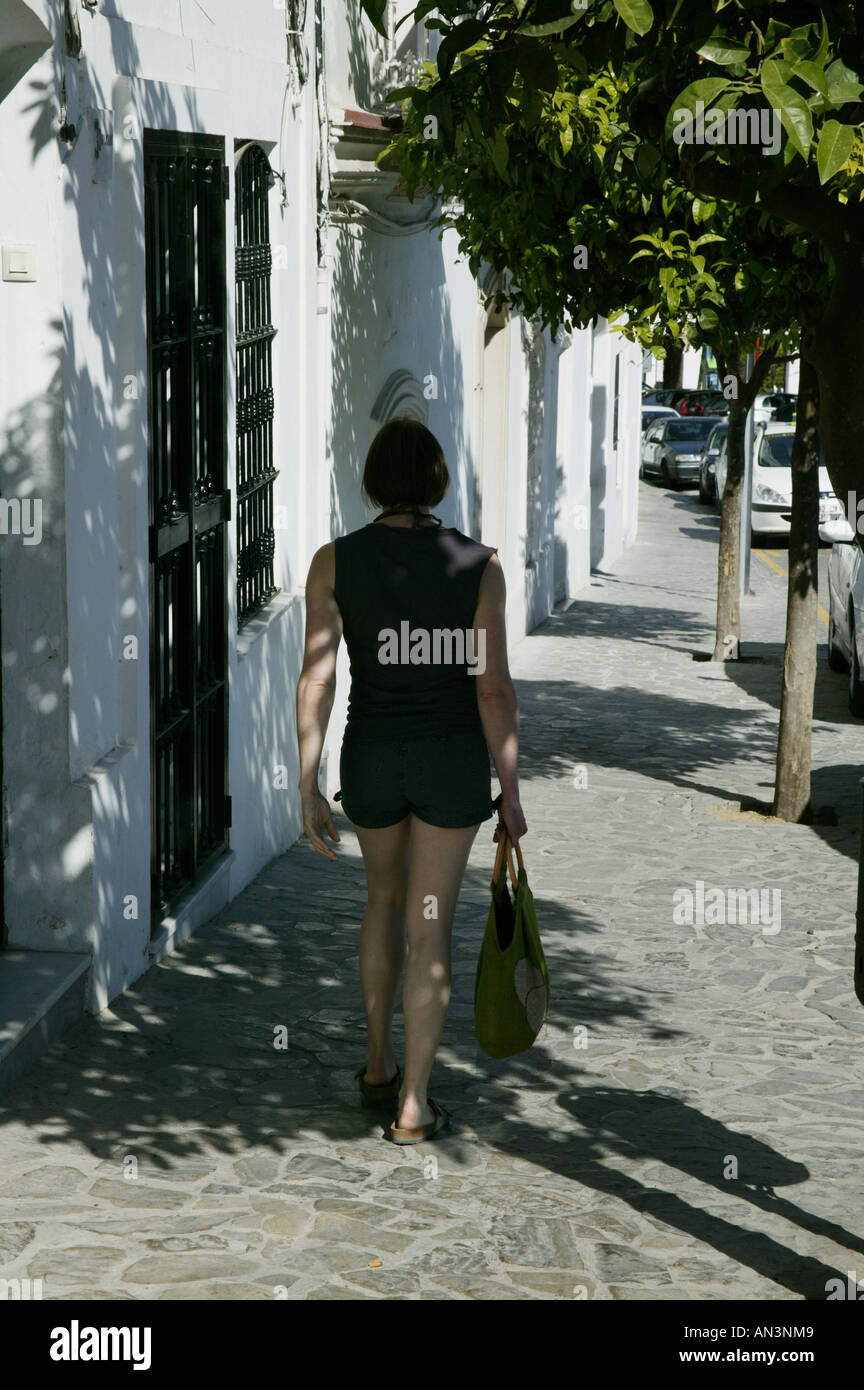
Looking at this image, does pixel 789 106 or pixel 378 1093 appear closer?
pixel 789 106

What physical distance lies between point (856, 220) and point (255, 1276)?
300cm

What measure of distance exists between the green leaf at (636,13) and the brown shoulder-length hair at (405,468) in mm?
1735

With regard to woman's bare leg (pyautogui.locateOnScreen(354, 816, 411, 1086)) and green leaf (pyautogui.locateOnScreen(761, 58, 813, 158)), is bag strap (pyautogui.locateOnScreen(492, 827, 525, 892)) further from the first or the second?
green leaf (pyautogui.locateOnScreen(761, 58, 813, 158))

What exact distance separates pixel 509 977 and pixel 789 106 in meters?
2.57

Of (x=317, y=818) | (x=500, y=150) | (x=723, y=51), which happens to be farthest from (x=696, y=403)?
(x=723, y=51)

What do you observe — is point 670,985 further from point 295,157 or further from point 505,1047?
point 295,157

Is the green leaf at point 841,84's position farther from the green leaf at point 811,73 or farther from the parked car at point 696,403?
the parked car at point 696,403

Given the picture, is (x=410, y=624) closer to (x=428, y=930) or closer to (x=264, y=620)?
(x=428, y=930)

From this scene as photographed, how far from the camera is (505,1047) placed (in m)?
5.09

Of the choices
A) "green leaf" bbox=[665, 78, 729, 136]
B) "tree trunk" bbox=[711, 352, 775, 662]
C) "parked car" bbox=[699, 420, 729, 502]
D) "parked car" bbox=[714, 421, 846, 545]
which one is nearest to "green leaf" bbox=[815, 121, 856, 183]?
"green leaf" bbox=[665, 78, 729, 136]

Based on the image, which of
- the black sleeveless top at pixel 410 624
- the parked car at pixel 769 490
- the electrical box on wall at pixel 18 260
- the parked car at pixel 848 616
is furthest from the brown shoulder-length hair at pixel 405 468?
the parked car at pixel 769 490

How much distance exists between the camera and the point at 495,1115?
573 cm

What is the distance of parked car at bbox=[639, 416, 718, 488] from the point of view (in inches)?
1585
